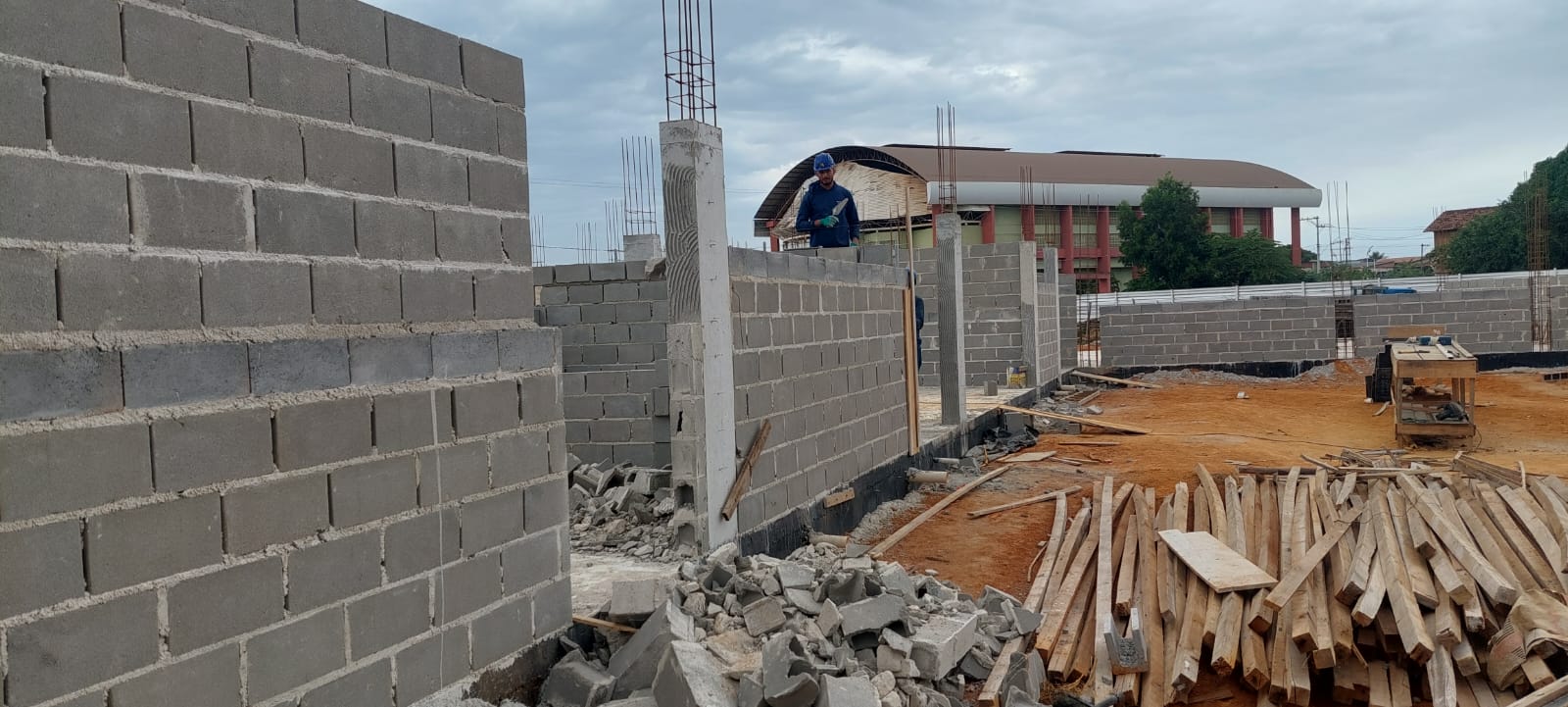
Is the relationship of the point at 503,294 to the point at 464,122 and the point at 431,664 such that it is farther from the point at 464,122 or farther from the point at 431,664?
the point at 431,664

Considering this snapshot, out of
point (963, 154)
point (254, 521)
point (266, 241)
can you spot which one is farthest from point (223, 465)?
point (963, 154)

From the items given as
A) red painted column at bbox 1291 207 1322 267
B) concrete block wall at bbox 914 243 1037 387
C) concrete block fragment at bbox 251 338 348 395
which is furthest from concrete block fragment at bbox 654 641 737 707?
red painted column at bbox 1291 207 1322 267

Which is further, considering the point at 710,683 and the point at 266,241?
the point at 710,683

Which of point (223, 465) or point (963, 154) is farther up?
point (963, 154)

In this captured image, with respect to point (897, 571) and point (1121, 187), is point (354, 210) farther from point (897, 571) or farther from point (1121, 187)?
point (1121, 187)

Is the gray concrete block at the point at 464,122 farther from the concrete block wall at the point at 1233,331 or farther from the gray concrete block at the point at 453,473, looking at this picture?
the concrete block wall at the point at 1233,331

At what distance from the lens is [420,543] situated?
137 inches

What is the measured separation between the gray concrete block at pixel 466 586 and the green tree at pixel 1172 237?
37.4 m

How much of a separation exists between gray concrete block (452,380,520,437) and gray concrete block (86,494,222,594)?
1048 millimetres

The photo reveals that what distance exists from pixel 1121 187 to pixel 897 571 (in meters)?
39.0

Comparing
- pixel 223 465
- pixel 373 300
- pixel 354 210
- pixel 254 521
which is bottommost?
pixel 254 521

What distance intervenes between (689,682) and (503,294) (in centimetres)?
166

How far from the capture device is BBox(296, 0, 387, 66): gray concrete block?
311 centimetres

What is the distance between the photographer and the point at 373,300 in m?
3.33
